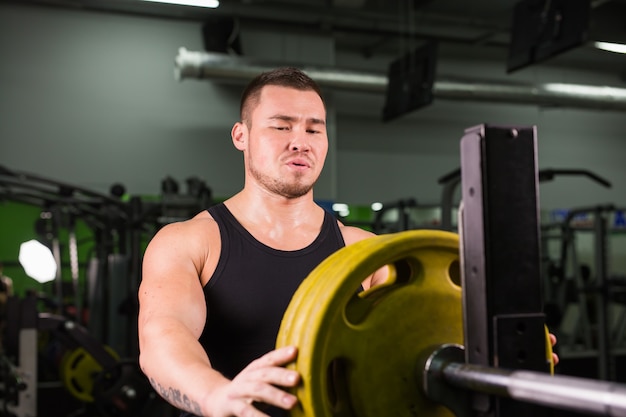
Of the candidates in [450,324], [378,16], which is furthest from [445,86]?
[450,324]

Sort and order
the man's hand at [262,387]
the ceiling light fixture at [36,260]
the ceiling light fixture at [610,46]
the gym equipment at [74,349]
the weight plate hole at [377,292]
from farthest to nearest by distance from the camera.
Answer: the ceiling light fixture at [610,46], the ceiling light fixture at [36,260], the gym equipment at [74,349], the weight plate hole at [377,292], the man's hand at [262,387]

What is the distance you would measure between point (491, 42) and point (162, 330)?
884cm

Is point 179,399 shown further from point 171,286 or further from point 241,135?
point 241,135

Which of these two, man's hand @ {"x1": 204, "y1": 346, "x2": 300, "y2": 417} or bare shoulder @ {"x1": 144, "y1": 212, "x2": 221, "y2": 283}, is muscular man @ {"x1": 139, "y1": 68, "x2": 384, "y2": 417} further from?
man's hand @ {"x1": 204, "y1": 346, "x2": 300, "y2": 417}

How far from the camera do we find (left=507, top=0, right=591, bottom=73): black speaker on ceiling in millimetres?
4926

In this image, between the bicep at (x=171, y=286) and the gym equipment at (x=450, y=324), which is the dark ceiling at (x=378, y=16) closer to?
the bicep at (x=171, y=286)

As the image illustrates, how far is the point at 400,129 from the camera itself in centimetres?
927

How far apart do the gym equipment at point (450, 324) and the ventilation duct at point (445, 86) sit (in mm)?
6464

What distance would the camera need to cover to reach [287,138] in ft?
5.53

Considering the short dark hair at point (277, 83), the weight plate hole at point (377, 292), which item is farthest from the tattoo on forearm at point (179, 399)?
the short dark hair at point (277, 83)

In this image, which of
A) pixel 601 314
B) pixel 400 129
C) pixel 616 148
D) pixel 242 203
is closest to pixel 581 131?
pixel 616 148

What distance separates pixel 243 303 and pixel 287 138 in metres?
0.39

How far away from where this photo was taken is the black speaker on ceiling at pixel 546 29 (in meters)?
4.93

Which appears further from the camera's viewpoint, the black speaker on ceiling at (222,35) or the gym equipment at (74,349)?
the black speaker on ceiling at (222,35)
